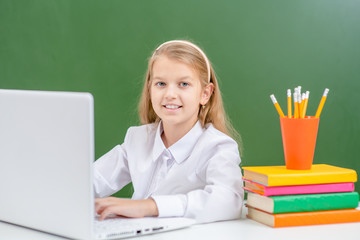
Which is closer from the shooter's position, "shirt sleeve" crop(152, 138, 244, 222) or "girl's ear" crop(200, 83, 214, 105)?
"shirt sleeve" crop(152, 138, 244, 222)

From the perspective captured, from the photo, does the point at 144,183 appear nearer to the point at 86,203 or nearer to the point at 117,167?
the point at 117,167

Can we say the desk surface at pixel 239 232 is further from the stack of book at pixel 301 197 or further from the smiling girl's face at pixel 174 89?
the smiling girl's face at pixel 174 89

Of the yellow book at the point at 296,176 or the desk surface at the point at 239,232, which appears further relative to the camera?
the yellow book at the point at 296,176

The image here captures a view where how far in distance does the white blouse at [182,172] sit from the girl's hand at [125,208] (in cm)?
2

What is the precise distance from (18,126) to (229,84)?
1.30m

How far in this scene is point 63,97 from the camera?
95 centimetres

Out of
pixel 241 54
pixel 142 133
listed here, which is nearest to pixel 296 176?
pixel 142 133

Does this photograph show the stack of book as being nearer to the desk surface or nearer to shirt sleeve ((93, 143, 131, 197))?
the desk surface

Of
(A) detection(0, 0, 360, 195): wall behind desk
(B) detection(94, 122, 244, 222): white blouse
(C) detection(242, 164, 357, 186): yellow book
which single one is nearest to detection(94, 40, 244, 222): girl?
(B) detection(94, 122, 244, 222): white blouse

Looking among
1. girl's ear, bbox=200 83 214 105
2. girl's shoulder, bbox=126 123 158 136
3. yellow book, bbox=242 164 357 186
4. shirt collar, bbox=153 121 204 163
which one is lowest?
yellow book, bbox=242 164 357 186

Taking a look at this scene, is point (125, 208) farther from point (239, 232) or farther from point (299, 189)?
point (299, 189)

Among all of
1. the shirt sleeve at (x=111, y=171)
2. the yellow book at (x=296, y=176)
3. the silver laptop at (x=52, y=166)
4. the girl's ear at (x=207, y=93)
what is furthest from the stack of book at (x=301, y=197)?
the shirt sleeve at (x=111, y=171)

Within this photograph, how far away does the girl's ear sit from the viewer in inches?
62.4

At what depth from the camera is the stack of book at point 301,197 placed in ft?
3.88
